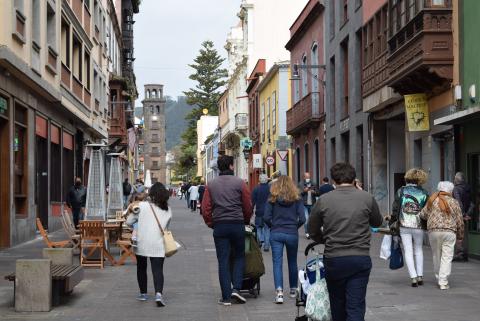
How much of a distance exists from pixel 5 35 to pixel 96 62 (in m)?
18.8

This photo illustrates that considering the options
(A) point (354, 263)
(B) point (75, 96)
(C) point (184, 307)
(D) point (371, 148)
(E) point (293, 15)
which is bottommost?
(C) point (184, 307)

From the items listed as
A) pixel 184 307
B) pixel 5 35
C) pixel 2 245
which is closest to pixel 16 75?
pixel 5 35

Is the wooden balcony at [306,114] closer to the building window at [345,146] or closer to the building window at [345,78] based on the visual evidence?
the building window at [345,146]

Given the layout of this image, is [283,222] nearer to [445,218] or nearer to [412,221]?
[412,221]

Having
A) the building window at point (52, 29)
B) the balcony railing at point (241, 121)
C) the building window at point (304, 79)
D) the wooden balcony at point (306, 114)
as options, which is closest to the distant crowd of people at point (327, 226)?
the building window at point (52, 29)

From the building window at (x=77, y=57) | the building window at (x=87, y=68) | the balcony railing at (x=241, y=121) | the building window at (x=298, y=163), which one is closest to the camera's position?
the building window at (x=77, y=57)

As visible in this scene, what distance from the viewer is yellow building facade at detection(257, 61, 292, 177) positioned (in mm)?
43125

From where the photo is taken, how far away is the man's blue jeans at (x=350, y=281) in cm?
646

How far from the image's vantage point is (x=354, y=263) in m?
6.49

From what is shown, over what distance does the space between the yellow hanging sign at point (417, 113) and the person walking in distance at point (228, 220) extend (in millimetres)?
10158

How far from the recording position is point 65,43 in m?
26.8

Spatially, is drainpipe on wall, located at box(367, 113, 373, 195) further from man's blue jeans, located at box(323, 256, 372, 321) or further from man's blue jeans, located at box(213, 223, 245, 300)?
man's blue jeans, located at box(323, 256, 372, 321)

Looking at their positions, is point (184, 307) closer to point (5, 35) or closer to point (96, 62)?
point (5, 35)

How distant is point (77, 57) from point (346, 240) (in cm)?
2490
